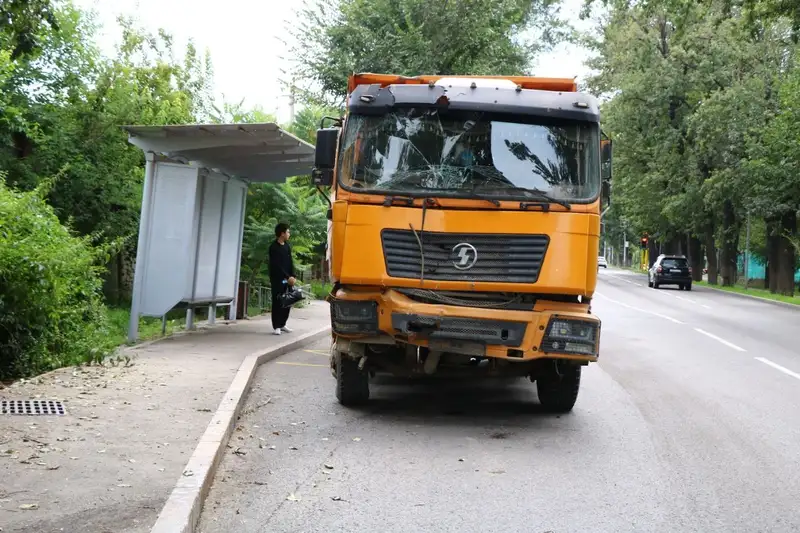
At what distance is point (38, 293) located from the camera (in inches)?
401

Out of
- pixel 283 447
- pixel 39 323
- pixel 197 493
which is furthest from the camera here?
pixel 39 323

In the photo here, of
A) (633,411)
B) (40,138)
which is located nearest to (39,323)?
(633,411)

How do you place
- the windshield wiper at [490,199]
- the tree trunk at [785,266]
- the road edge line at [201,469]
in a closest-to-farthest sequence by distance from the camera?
the road edge line at [201,469] → the windshield wiper at [490,199] → the tree trunk at [785,266]

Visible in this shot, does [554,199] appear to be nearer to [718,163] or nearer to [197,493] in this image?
[197,493]

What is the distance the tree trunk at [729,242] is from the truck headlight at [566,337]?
4055 cm

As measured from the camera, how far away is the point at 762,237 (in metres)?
56.3

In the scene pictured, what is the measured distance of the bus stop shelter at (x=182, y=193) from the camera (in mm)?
13125

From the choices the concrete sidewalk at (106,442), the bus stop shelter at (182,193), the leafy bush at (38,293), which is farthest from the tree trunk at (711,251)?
the leafy bush at (38,293)

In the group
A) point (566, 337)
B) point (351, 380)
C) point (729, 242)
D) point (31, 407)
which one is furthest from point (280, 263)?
point (729, 242)

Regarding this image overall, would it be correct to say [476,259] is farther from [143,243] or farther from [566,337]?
[143,243]

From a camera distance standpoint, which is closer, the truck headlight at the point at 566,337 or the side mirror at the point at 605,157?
the truck headlight at the point at 566,337

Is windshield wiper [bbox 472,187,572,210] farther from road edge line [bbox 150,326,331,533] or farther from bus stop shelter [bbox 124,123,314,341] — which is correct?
bus stop shelter [bbox 124,123,314,341]

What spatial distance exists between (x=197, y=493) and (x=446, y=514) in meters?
1.44

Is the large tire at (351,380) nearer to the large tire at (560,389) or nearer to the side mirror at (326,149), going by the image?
the large tire at (560,389)
